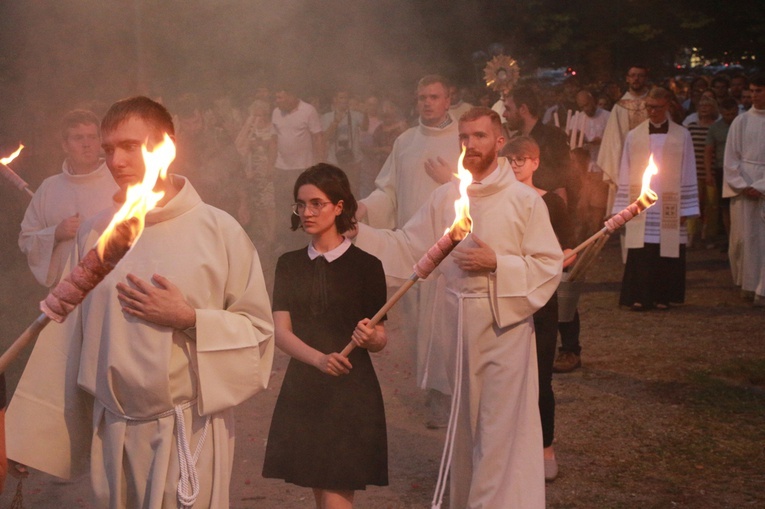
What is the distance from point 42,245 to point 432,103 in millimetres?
2748

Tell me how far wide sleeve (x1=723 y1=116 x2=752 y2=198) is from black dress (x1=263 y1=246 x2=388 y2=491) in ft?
23.8

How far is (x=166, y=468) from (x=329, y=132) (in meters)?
11.8

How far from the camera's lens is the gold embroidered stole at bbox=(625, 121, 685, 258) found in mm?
10430

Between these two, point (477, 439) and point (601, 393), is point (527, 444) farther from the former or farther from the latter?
point (601, 393)

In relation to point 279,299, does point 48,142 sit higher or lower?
higher

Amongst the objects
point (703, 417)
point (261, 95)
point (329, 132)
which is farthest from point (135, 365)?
point (329, 132)

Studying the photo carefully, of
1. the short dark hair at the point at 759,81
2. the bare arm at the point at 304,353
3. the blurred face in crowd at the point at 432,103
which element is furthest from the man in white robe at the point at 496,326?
the short dark hair at the point at 759,81

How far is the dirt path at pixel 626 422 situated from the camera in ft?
18.0

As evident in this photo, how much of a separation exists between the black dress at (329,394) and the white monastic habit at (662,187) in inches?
263

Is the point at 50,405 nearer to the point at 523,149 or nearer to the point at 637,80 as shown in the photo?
the point at 523,149

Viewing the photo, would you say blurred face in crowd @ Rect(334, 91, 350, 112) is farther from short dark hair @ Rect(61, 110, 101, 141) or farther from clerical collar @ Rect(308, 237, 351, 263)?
clerical collar @ Rect(308, 237, 351, 263)

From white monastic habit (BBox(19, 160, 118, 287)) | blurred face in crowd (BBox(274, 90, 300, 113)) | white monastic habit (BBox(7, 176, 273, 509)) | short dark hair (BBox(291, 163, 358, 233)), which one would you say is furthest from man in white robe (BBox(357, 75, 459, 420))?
blurred face in crowd (BBox(274, 90, 300, 113))

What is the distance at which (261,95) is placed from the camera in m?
13.5

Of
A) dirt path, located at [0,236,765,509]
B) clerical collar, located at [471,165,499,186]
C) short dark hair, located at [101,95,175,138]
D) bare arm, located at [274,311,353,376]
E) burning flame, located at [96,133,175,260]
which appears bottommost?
dirt path, located at [0,236,765,509]
